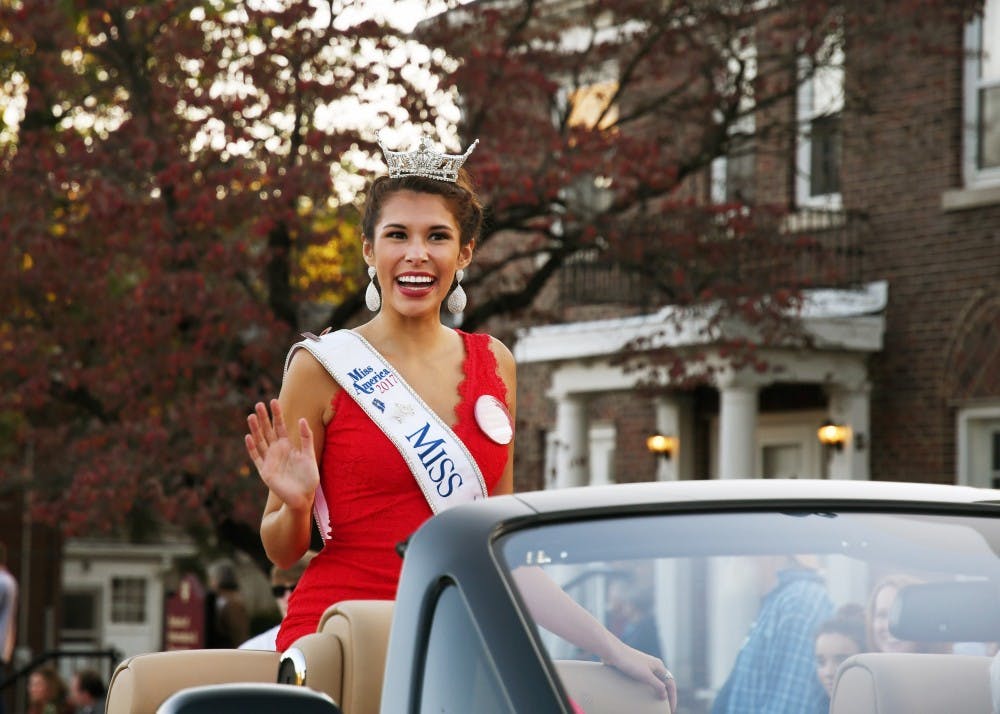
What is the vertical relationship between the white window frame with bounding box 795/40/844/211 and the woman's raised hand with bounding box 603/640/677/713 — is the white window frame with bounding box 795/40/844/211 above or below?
above

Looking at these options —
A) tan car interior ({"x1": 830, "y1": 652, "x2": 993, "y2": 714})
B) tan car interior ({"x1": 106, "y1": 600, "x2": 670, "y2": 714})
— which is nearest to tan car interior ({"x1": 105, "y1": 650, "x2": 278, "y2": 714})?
tan car interior ({"x1": 106, "y1": 600, "x2": 670, "y2": 714})

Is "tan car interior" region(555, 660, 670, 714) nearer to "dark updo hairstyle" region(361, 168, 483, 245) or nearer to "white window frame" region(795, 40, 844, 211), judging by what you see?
"dark updo hairstyle" region(361, 168, 483, 245)

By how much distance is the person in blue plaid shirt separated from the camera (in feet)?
9.40

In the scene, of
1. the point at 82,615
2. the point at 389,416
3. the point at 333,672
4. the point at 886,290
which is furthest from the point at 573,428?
the point at 82,615

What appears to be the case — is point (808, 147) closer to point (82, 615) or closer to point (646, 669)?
point (646, 669)

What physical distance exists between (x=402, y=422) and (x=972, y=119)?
617 inches

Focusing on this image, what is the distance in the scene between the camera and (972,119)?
61.9 feet

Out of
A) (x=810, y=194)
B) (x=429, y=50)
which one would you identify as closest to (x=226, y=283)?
(x=429, y=50)

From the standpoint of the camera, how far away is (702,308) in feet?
50.2

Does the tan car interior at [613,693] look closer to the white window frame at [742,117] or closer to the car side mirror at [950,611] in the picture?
the car side mirror at [950,611]

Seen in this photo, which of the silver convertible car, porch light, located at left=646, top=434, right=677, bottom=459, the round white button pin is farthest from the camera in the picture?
porch light, located at left=646, top=434, right=677, bottom=459

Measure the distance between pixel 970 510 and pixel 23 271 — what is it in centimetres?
1213

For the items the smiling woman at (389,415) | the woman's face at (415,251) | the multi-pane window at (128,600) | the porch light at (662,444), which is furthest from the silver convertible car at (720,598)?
the multi-pane window at (128,600)

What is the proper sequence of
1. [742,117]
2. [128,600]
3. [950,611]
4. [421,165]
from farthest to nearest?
[128,600], [742,117], [421,165], [950,611]
